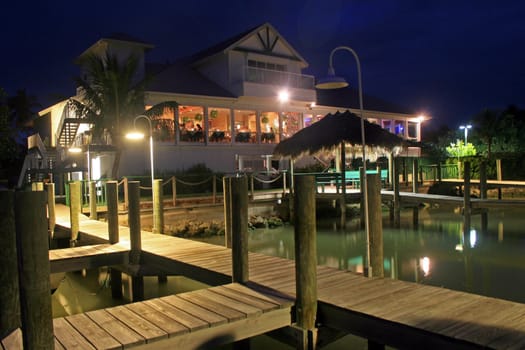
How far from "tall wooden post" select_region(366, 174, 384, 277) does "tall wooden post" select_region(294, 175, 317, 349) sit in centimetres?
139

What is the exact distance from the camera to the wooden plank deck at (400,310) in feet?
14.3

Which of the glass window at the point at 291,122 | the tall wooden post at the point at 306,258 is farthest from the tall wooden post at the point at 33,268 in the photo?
the glass window at the point at 291,122

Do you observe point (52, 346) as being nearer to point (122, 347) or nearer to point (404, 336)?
point (122, 347)

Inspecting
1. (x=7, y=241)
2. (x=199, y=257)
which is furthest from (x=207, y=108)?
(x=7, y=241)

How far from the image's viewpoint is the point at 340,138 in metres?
17.8

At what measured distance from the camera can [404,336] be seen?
15.1 ft

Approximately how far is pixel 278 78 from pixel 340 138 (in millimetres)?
10291

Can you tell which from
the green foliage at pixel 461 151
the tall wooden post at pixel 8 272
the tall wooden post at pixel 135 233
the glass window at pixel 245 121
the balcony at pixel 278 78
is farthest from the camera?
the green foliage at pixel 461 151

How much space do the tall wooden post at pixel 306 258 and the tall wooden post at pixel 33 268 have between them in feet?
8.36

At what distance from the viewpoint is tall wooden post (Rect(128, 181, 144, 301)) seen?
8.81 meters

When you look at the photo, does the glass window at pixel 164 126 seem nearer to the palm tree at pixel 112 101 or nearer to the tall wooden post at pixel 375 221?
the palm tree at pixel 112 101

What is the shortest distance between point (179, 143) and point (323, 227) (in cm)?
966

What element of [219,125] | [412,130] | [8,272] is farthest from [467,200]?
[412,130]

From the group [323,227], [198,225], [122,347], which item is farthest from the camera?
[323,227]
